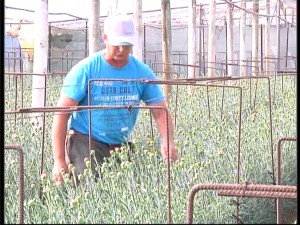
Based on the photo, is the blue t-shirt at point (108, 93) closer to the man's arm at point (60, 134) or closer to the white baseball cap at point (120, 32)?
the man's arm at point (60, 134)

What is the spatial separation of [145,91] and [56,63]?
15137 mm

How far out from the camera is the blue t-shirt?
3.05m

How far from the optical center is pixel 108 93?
3.14 m

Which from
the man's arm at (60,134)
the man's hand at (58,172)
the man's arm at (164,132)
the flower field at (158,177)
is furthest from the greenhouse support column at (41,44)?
the man's hand at (58,172)

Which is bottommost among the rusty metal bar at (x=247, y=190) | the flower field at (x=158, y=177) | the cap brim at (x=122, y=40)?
the flower field at (x=158, y=177)

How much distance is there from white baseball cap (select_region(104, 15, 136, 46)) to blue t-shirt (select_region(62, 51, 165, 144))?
20 centimetres

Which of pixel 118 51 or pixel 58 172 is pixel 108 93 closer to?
pixel 118 51

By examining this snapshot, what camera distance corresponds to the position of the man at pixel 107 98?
2.92 metres

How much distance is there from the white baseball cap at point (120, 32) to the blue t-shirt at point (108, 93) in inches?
8.1

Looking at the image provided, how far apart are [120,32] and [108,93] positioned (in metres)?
0.38

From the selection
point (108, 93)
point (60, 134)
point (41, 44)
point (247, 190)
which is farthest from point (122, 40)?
point (41, 44)

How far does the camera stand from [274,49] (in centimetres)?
2000
